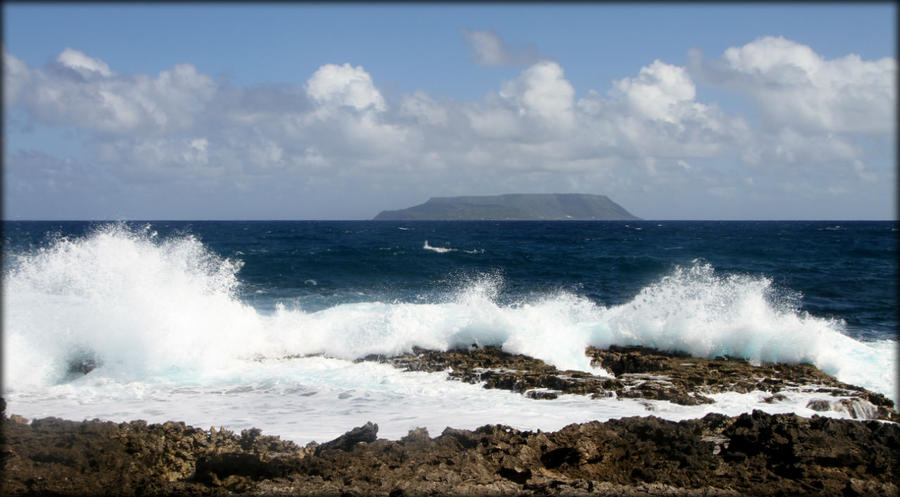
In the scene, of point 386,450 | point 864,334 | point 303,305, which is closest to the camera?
point 386,450

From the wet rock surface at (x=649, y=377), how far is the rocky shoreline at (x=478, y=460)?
3.19 metres

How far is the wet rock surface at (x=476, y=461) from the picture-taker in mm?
4953

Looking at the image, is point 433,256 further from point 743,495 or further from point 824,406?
point 743,495

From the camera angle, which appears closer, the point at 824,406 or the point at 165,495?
the point at 165,495

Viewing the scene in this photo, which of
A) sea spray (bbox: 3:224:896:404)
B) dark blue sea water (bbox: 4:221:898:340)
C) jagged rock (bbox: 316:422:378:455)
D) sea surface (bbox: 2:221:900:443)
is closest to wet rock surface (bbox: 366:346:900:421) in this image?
sea surface (bbox: 2:221:900:443)

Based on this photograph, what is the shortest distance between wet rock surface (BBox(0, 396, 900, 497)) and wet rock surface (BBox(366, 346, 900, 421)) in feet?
10.6

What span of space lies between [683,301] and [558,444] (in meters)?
10.2

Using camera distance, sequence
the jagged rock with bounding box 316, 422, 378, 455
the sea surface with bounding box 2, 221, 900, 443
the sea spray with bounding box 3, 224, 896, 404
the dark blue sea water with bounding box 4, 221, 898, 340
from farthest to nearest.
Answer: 1. the dark blue sea water with bounding box 4, 221, 898, 340
2. the sea spray with bounding box 3, 224, 896, 404
3. the sea surface with bounding box 2, 221, 900, 443
4. the jagged rock with bounding box 316, 422, 378, 455

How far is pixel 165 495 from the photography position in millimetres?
4840

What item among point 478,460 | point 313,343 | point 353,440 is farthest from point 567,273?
point 478,460

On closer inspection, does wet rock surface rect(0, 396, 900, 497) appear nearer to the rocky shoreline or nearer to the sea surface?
the rocky shoreline

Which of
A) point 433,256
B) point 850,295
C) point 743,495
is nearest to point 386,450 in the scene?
point 743,495

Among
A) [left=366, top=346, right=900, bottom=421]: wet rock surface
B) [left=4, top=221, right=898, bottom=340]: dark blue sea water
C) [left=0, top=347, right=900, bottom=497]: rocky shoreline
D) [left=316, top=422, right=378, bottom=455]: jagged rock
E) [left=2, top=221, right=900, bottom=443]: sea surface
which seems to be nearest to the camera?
[left=0, top=347, right=900, bottom=497]: rocky shoreline

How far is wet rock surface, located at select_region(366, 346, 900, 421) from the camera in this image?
9.30 meters
